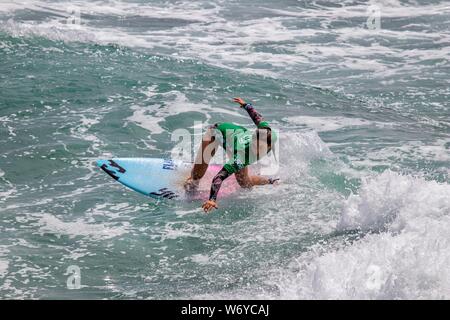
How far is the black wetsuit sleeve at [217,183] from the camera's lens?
34.1 feet

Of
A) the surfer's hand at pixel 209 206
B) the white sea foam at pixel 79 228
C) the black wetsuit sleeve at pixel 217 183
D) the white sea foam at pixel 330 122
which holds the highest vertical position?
the black wetsuit sleeve at pixel 217 183

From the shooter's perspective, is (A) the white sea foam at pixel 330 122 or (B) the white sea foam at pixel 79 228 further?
(A) the white sea foam at pixel 330 122

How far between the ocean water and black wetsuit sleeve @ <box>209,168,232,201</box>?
0.35 metres

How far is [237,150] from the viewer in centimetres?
1106

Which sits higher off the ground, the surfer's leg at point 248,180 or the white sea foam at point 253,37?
the white sea foam at point 253,37

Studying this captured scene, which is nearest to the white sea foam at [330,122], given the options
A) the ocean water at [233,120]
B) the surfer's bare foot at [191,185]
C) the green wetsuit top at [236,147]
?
the ocean water at [233,120]

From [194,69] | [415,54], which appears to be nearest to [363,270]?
[194,69]

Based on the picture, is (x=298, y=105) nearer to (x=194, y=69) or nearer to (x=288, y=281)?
(x=194, y=69)

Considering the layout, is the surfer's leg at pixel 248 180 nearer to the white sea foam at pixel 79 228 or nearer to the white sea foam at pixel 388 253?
the white sea foam at pixel 388 253

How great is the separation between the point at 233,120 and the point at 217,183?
17.2ft

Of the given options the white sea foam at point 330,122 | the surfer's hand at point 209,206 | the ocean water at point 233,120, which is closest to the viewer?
the ocean water at point 233,120

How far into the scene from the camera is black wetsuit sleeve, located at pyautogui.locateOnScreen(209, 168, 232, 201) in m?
10.4

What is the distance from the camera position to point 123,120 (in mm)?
15156
